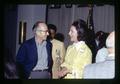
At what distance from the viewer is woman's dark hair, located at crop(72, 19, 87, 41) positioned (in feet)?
4.97

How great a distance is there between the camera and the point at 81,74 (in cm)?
150

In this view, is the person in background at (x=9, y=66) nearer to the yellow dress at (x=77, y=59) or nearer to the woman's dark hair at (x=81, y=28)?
the yellow dress at (x=77, y=59)

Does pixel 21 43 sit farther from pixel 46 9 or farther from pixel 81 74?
pixel 81 74

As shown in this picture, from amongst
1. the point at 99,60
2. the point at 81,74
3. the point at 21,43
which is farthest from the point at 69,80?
the point at 21,43

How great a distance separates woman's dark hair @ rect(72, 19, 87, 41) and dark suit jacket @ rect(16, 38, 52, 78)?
0.51 ft

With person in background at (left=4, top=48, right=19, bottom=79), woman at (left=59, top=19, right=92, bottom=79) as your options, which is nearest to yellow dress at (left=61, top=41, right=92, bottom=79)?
woman at (left=59, top=19, right=92, bottom=79)

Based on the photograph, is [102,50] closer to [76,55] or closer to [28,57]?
[76,55]

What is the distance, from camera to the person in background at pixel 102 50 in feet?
4.94

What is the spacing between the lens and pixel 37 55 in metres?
1.52

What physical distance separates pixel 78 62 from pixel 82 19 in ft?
0.69

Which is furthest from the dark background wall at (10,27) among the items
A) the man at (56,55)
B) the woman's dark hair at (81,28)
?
the woman's dark hair at (81,28)

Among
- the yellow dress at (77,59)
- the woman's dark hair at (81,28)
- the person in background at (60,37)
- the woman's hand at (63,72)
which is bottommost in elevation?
the woman's hand at (63,72)

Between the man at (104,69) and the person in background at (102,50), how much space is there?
1 centimetres

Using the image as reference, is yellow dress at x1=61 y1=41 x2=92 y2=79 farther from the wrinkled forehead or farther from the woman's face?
the wrinkled forehead
